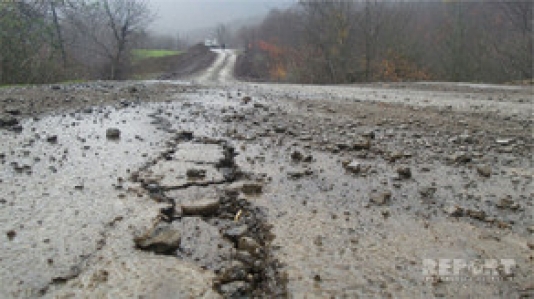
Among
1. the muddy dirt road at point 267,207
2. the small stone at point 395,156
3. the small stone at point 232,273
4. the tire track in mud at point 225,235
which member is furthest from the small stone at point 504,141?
the small stone at point 232,273

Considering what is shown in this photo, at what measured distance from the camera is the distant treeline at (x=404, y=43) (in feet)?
40.1

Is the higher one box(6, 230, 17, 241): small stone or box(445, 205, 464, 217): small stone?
box(6, 230, 17, 241): small stone

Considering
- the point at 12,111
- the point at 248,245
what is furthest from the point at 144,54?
the point at 248,245

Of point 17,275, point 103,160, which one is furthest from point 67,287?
point 103,160

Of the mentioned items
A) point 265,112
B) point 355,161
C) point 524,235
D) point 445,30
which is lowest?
point 524,235

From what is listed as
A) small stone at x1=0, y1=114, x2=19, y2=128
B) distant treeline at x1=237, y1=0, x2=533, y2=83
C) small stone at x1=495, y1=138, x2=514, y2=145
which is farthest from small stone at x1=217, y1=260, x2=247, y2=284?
distant treeline at x1=237, y1=0, x2=533, y2=83

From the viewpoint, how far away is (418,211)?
158 centimetres

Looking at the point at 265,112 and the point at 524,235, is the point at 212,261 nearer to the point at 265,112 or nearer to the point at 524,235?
the point at 524,235

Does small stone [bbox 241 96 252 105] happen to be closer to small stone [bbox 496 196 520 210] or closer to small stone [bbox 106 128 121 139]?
small stone [bbox 106 128 121 139]

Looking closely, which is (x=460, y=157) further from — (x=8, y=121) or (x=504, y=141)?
(x=8, y=121)

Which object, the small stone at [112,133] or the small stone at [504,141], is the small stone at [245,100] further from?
the small stone at [504,141]

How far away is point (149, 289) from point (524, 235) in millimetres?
1335

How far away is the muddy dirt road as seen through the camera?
1112 millimetres

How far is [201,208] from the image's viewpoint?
5.09 feet
